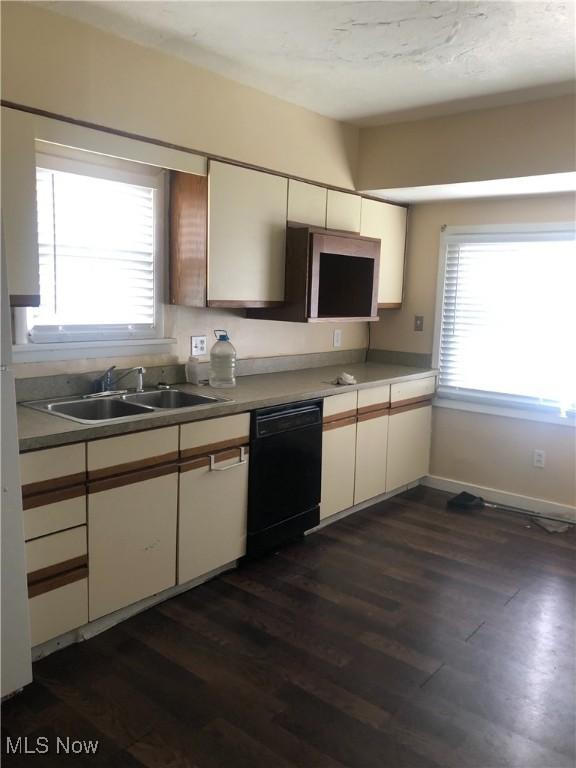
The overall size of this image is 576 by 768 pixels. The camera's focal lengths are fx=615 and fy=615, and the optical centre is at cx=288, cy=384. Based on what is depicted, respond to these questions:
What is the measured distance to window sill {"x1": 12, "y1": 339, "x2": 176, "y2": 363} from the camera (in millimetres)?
2695

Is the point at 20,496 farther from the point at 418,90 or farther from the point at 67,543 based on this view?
the point at 418,90

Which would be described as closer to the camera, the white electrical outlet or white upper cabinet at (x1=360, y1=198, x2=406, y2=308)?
the white electrical outlet

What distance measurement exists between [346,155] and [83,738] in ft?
11.5

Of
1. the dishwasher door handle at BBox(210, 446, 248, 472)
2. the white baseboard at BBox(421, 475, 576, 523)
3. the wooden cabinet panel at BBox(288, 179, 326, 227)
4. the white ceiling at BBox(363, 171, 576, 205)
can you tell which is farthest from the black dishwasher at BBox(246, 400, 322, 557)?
the white ceiling at BBox(363, 171, 576, 205)

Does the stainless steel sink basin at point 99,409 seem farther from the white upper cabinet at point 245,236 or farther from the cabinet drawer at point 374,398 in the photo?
the cabinet drawer at point 374,398

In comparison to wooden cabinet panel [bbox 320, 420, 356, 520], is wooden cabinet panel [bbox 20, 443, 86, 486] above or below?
above

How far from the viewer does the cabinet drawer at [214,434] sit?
271 centimetres

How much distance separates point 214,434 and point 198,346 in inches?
31.2

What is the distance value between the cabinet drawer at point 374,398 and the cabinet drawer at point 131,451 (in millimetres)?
1469

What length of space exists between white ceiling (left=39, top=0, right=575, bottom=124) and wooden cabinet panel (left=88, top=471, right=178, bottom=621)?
1.90m

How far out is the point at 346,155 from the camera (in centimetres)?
402

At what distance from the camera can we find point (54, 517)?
225cm

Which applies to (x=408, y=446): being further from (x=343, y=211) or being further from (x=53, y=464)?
(x=53, y=464)

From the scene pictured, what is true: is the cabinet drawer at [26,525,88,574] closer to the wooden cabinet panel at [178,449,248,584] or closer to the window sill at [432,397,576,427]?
the wooden cabinet panel at [178,449,248,584]
